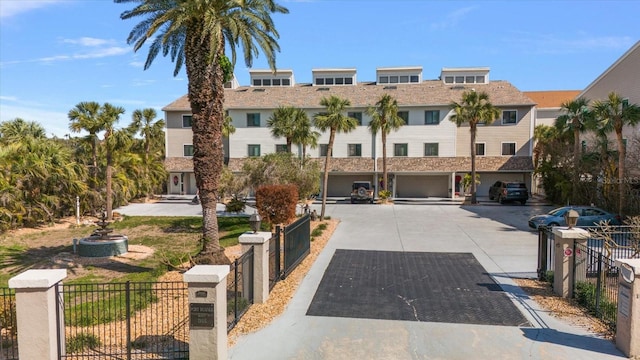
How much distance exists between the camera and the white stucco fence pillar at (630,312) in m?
7.07

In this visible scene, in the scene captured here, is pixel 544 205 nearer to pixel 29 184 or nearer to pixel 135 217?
pixel 135 217

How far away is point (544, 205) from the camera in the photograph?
33531 mm

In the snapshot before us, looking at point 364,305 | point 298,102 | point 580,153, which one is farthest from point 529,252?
point 298,102

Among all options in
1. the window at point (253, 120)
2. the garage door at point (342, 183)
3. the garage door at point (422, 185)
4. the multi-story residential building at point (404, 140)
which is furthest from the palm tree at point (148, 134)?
the garage door at point (422, 185)

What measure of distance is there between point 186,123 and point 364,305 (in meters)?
37.8

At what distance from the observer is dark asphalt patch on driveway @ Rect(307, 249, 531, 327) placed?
913 cm

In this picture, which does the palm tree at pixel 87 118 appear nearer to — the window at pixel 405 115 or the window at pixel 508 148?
the window at pixel 405 115

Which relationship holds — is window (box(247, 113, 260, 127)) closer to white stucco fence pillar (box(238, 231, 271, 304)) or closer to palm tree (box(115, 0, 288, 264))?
palm tree (box(115, 0, 288, 264))

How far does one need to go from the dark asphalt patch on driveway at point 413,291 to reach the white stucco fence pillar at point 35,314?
16.2 ft

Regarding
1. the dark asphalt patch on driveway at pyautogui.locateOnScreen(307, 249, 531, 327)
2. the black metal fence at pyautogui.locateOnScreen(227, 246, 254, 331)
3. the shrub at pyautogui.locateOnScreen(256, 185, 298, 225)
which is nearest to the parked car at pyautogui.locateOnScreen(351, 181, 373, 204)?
the shrub at pyautogui.locateOnScreen(256, 185, 298, 225)

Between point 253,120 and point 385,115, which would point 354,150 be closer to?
point 385,115

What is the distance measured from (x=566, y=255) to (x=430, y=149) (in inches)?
1240

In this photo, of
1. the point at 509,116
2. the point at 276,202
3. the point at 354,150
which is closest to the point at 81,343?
the point at 276,202

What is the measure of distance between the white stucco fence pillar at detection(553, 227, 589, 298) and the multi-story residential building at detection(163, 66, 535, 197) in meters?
30.1
